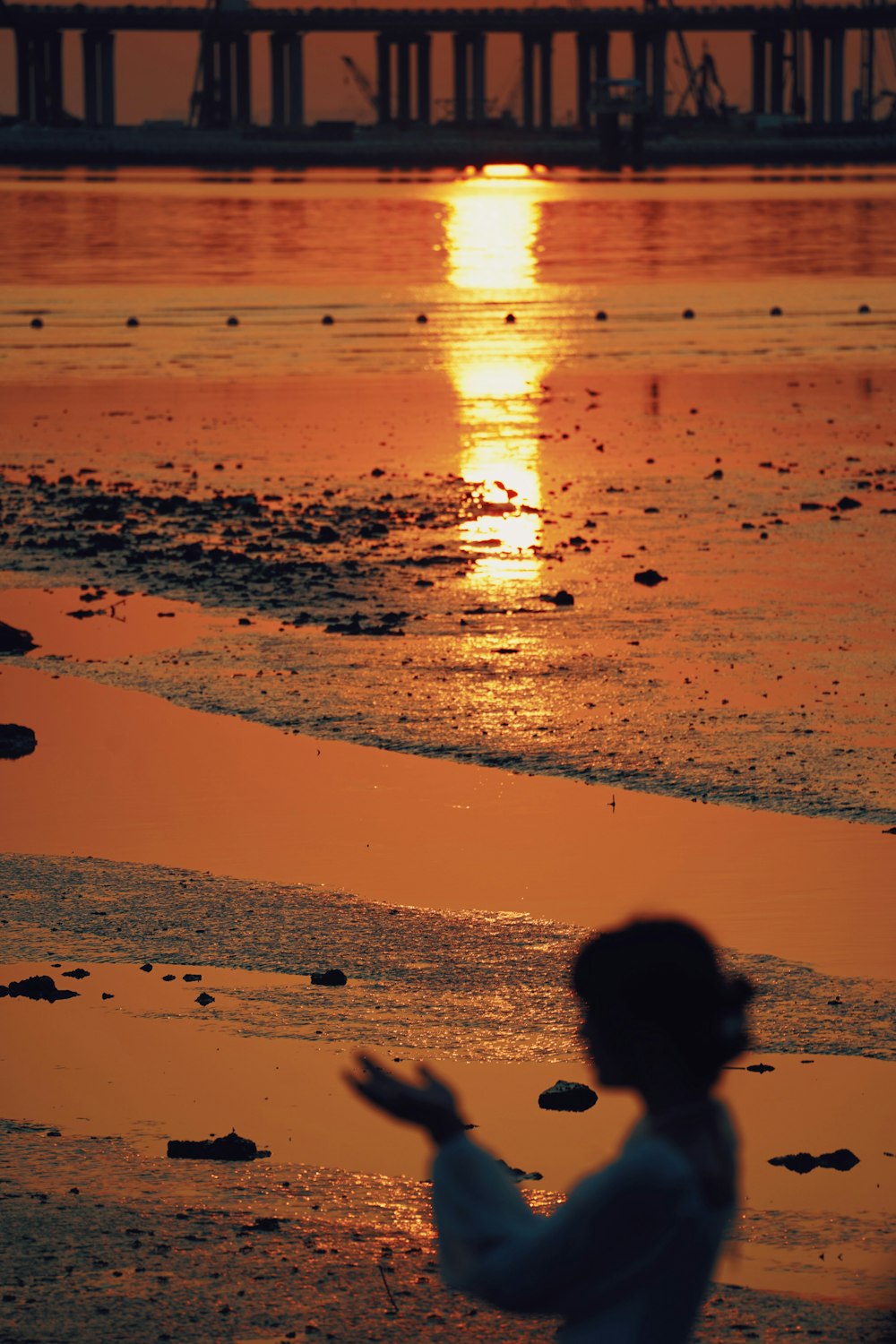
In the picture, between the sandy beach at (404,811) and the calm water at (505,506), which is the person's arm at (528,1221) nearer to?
the sandy beach at (404,811)

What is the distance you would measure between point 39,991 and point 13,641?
6.67 metres

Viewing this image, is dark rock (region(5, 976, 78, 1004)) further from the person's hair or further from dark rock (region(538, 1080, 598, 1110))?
the person's hair

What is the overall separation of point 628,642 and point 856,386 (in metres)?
16.5

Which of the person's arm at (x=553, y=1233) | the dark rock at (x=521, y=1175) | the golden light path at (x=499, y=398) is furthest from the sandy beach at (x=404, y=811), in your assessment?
the person's arm at (x=553, y=1233)

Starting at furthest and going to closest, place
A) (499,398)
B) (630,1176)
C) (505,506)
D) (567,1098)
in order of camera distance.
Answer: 1. (499,398)
2. (505,506)
3. (567,1098)
4. (630,1176)

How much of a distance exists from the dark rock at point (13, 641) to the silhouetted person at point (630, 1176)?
11.7m

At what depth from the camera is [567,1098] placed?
273 inches

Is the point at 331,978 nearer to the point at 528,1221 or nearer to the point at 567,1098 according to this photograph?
the point at 567,1098

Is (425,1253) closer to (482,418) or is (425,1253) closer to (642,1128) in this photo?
(642,1128)

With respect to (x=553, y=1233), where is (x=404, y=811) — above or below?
below

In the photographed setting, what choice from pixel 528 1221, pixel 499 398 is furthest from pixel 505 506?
pixel 528 1221

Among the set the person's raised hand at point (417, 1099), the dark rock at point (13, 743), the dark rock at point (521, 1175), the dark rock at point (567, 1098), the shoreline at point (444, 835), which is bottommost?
the dark rock at point (13, 743)

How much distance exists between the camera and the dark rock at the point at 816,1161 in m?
6.35

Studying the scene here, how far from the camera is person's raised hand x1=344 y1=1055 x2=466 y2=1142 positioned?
282cm
